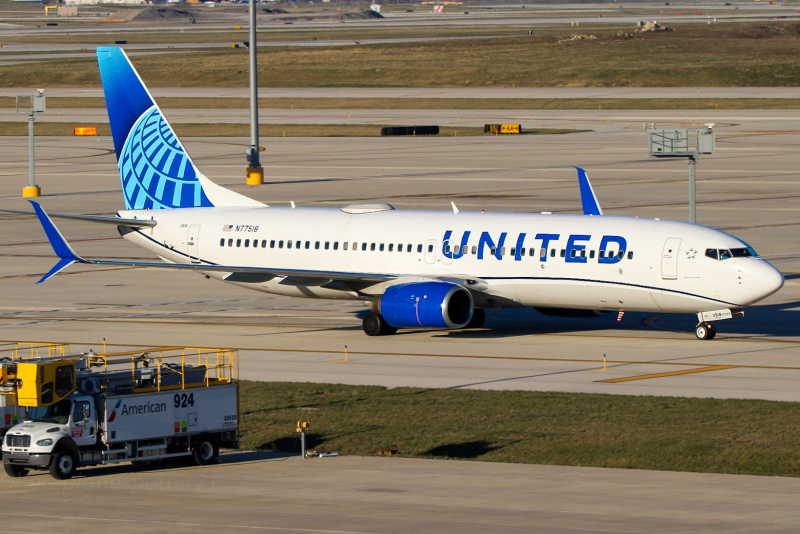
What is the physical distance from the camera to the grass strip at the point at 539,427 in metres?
29.1

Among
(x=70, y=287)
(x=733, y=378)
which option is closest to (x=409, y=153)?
(x=70, y=287)

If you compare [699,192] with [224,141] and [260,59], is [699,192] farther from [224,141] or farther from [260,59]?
[260,59]

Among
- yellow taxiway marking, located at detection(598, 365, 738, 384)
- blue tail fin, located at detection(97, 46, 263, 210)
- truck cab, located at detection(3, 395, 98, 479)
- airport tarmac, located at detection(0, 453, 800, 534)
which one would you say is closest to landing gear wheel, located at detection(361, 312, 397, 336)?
blue tail fin, located at detection(97, 46, 263, 210)

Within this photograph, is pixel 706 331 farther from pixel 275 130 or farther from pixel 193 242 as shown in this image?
pixel 275 130

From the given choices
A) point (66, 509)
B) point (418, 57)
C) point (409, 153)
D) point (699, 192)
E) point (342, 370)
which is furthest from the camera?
point (418, 57)

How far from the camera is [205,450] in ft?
96.7

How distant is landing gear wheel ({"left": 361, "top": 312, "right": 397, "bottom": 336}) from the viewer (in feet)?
151

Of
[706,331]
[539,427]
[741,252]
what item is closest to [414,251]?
[706,331]

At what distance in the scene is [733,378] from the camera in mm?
37625

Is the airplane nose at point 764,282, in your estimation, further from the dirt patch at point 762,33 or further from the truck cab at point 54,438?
the dirt patch at point 762,33

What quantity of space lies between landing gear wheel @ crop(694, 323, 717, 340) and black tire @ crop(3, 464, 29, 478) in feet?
77.8

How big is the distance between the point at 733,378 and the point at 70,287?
1233 inches

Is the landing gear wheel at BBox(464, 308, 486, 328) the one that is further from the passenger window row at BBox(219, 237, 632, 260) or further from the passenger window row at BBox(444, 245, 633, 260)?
the passenger window row at BBox(219, 237, 632, 260)

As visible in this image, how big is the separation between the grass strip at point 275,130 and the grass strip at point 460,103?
17.9 m
